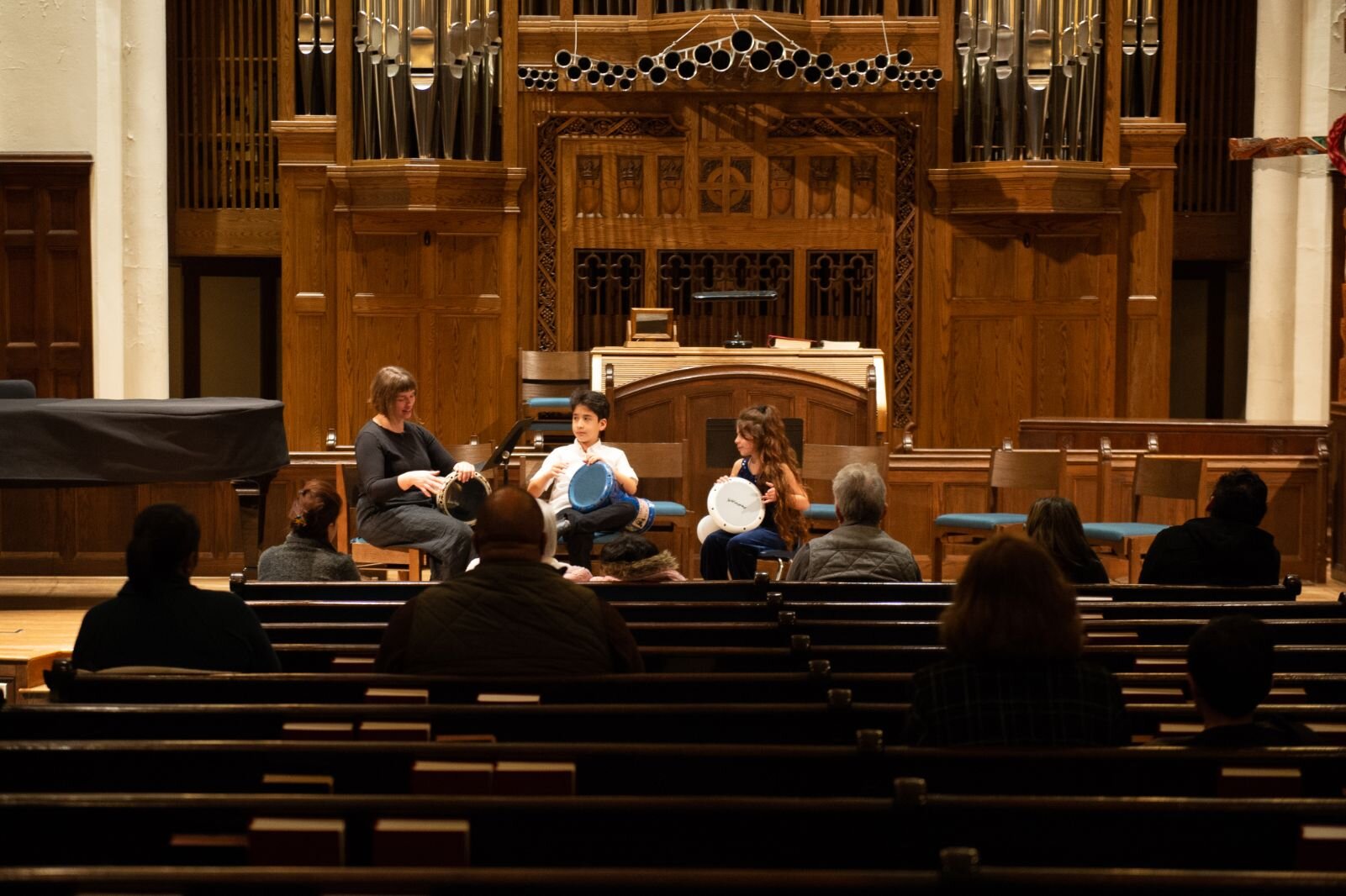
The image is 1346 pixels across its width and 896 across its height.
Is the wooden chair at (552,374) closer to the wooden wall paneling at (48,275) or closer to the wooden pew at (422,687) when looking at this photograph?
the wooden wall paneling at (48,275)

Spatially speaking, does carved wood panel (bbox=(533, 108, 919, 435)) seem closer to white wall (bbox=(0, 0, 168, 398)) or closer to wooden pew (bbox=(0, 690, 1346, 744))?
white wall (bbox=(0, 0, 168, 398))

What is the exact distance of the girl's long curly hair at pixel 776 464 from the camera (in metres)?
7.16

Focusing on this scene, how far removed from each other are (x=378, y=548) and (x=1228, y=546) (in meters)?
3.67

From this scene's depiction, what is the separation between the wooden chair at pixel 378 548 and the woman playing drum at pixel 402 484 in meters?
0.10

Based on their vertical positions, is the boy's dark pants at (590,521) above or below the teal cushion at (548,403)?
below

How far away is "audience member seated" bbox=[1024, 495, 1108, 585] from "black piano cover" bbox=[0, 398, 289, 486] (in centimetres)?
351

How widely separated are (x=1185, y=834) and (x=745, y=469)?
16.0ft

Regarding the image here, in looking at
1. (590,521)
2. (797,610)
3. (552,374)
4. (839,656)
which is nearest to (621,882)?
(839,656)

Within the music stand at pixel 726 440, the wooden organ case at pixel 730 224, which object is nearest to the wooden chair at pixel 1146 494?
the music stand at pixel 726 440

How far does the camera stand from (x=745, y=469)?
7320 mm

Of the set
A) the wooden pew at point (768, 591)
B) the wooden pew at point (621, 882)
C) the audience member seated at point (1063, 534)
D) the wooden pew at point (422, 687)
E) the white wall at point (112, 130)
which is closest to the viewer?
the wooden pew at point (621, 882)

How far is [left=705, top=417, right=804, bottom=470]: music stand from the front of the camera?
340 inches

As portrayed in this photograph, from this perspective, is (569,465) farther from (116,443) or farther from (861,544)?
(861,544)

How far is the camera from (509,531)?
3637mm
